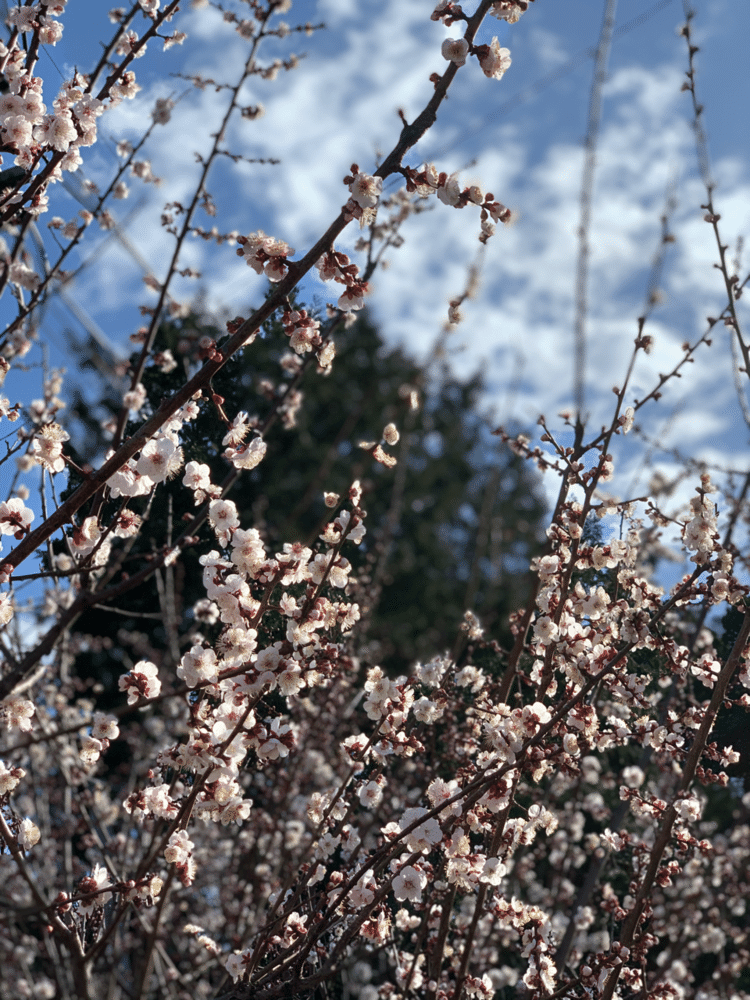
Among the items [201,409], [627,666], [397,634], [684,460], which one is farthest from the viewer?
[397,634]

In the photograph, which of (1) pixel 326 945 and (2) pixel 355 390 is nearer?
(1) pixel 326 945

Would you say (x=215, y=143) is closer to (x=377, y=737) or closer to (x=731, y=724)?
(x=377, y=737)

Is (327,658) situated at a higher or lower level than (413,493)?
lower

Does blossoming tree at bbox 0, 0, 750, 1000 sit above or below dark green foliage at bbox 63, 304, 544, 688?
below

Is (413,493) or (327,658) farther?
(413,493)

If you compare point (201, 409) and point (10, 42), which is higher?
point (10, 42)

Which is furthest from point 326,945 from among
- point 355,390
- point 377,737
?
point 355,390

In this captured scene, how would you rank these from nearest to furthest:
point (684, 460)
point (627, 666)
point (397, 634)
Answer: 1. point (627, 666)
2. point (684, 460)
3. point (397, 634)

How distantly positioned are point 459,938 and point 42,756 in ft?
10.5

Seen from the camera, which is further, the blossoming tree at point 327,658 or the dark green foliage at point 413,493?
the dark green foliage at point 413,493

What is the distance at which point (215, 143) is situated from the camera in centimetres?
319

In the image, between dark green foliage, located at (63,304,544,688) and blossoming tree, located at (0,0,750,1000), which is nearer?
blossoming tree, located at (0,0,750,1000)

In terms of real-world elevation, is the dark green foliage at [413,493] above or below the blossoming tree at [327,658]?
above

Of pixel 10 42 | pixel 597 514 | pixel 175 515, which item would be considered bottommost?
pixel 175 515
